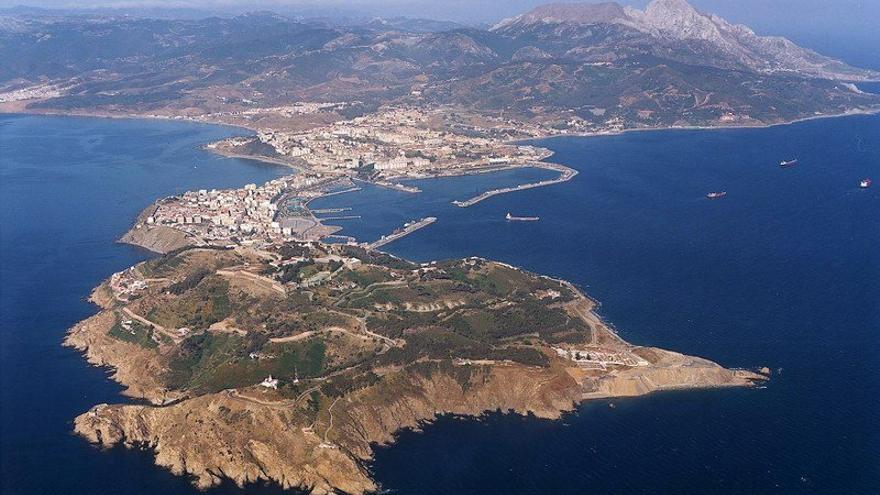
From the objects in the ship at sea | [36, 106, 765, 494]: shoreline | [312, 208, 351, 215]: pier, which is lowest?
[312, 208, 351, 215]: pier

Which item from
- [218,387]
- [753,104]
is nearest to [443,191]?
[218,387]

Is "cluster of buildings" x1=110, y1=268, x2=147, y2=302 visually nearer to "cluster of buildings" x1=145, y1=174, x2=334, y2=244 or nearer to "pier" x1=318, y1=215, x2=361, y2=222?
"cluster of buildings" x1=145, y1=174, x2=334, y2=244

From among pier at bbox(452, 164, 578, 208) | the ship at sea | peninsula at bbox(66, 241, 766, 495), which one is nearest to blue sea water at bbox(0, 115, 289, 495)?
peninsula at bbox(66, 241, 766, 495)

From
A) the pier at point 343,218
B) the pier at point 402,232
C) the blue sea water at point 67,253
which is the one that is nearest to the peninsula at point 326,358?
the blue sea water at point 67,253

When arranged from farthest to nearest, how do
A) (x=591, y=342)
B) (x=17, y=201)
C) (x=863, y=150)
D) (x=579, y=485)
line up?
1. (x=863, y=150)
2. (x=17, y=201)
3. (x=591, y=342)
4. (x=579, y=485)

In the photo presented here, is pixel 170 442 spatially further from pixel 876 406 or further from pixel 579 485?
pixel 876 406

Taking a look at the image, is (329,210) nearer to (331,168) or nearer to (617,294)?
(331,168)

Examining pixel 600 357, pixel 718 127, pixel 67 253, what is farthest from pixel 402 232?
pixel 718 127

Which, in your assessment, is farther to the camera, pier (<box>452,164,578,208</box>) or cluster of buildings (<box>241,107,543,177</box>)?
cluster of buildings (<box>241,107,543,177</box>)
